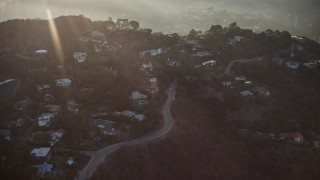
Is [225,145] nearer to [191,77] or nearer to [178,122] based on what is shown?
[178,122]

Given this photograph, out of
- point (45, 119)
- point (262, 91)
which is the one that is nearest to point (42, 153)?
point (45, 119)

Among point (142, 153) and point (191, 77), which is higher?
A: point (191, 77)

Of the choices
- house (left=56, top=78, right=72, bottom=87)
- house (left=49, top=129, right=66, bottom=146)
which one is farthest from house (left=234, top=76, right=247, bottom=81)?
house (left=49, top=129, right=66, bottom=146)

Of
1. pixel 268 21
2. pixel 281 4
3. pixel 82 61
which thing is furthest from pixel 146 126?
pixel 281 4

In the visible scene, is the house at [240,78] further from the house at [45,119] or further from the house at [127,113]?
the house at [45,119]

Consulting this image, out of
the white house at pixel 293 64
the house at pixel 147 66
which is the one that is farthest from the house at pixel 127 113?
the white house at pixel 293 64
